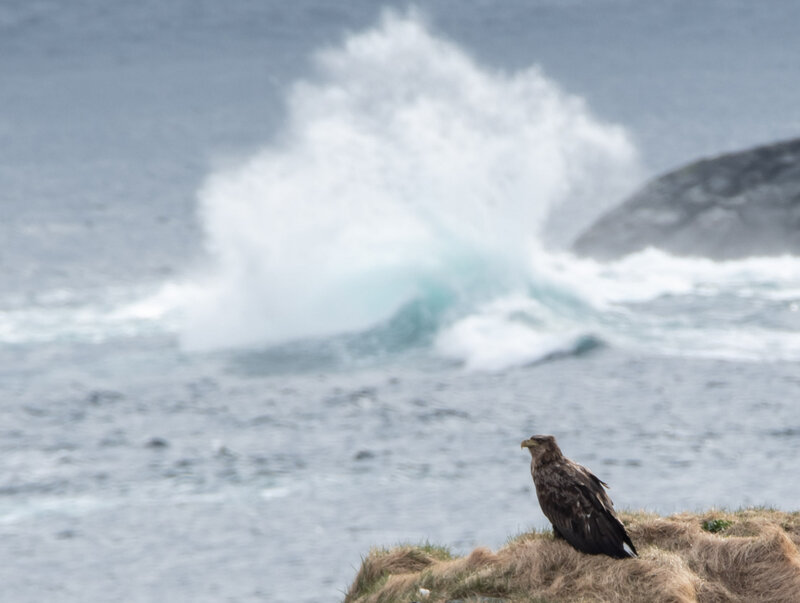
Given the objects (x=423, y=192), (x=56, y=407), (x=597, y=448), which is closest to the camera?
(x=597, y=448)

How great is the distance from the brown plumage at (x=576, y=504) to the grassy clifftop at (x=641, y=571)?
0.15 meters

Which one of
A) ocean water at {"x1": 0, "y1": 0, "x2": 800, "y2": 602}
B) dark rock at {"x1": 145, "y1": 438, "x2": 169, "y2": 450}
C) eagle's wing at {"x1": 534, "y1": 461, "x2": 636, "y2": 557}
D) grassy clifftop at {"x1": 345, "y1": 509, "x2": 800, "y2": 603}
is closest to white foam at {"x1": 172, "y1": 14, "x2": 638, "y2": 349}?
ocean water at {"x1": 0, "y1": 0, "x2": 800, "y2": 602}

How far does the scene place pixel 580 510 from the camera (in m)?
13.8

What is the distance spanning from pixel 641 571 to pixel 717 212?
53.2 meters

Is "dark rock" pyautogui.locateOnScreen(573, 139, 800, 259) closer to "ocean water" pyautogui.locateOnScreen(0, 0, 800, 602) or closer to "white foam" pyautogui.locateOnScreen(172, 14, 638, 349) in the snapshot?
"ocean water" pyautogui.locateOnScreen(0, 0, 800, 602)

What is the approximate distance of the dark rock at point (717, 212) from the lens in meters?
63.3

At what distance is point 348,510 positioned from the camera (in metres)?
36.2

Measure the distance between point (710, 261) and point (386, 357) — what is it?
62.9ft

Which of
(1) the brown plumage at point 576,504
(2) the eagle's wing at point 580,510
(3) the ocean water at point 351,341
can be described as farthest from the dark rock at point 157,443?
(2) the eagle's wing at point 580,510

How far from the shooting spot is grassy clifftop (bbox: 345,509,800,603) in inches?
530

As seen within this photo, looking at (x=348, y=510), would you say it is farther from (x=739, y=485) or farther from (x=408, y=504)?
(x=739, y=485)

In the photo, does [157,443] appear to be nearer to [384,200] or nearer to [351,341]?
[351,341]

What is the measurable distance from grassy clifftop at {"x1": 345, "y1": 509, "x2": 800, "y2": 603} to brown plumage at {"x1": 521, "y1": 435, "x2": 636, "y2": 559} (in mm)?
151

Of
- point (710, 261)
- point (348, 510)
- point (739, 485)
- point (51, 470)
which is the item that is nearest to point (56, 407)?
point (51, 470)
